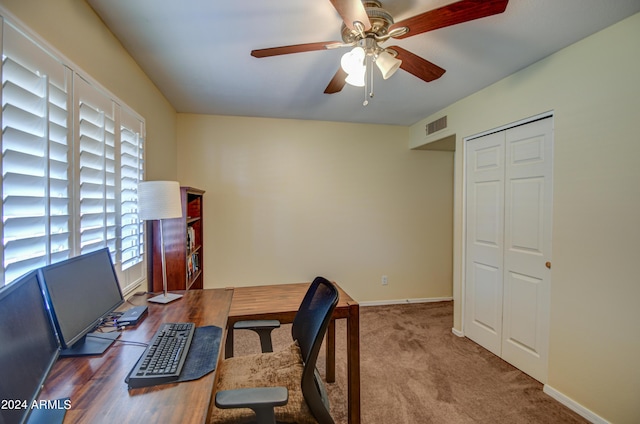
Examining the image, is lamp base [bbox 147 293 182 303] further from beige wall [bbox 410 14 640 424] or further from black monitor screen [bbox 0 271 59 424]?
beige wall [bbox 410 14 640 424]

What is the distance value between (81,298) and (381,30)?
1.96m

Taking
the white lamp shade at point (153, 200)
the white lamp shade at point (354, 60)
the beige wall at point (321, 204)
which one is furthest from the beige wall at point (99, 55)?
the white lamp shade at point (354, 60)

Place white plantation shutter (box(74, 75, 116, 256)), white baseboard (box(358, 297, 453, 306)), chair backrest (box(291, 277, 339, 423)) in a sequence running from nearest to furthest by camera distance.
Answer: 1. chair backrest (box(291, 277, 339, 423))
2. white plantation shutter (box(74, 75, 116, 256))
3. white baseboard (box(358, 297, 453, 306))

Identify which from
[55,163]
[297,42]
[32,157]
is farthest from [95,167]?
[297,42]

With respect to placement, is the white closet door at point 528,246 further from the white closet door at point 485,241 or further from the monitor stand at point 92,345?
the monitor stand at point 92,345

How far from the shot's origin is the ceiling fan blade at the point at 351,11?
47.8 inches

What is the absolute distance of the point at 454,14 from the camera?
4.28ft

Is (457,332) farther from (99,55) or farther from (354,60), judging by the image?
(99,55)

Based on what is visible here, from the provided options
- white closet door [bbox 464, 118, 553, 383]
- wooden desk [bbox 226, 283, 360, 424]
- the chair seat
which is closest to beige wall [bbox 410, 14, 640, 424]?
white closet door [bbox 464, 118, 553, 383]

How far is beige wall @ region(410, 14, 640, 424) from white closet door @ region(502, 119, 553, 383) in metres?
0.10

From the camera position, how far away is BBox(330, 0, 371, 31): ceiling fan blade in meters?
1.22

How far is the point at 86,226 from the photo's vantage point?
151 centimetres

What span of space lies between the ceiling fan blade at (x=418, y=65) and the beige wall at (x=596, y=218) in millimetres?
988

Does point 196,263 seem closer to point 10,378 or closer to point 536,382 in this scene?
point 10,378
